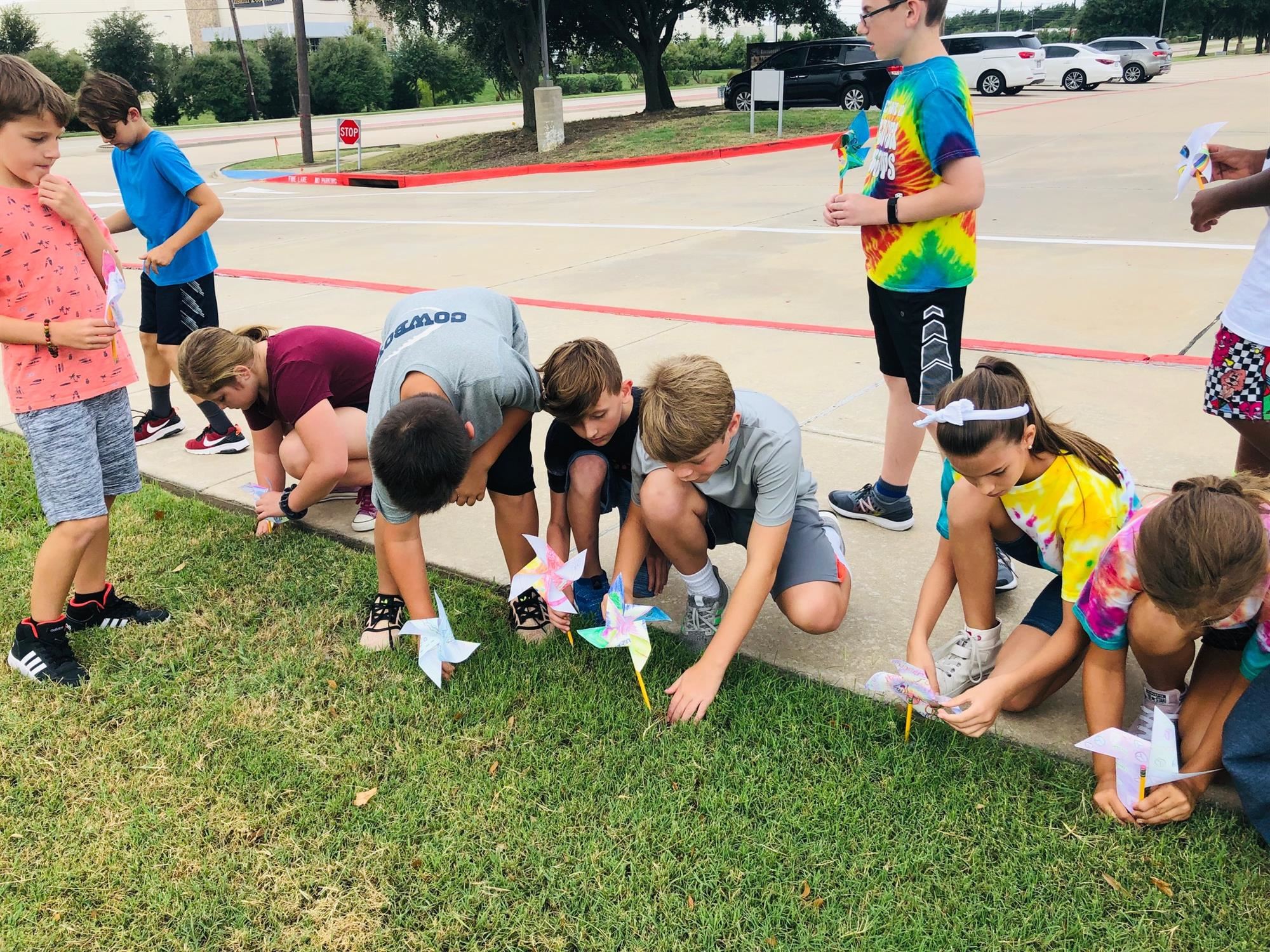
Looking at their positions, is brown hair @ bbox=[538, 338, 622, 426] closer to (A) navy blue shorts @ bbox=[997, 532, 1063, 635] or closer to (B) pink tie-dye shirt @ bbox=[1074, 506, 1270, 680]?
(A) navy blue shorts @ bbox=[997, 532, 1063, 635]

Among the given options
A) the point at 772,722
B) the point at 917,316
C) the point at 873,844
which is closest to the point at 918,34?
the point at 917,316

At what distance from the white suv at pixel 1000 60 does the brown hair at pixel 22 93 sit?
90.9 ft

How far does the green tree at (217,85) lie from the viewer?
4309cm

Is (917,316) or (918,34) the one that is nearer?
(918,34)

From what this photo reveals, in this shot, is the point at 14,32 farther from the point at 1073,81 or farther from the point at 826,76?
the point at 1073,81

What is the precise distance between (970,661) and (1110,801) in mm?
560

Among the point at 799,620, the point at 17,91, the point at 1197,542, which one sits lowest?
the point at 799,620

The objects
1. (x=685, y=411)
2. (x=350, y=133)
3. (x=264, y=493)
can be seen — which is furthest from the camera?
(x=350, y=133)

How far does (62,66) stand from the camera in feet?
134

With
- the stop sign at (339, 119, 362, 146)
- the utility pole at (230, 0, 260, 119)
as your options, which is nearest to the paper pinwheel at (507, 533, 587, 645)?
the stop sign at (339, 119, 362, 146)

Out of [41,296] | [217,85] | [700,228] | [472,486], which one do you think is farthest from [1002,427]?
[217,85]

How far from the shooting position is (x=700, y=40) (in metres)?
57.9

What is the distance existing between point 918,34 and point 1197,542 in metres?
1.98

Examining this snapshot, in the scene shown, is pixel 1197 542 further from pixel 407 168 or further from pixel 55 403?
pixel 407 168
